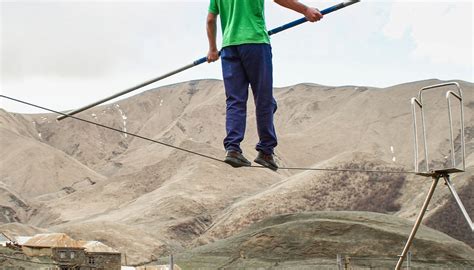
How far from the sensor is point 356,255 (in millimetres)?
57750

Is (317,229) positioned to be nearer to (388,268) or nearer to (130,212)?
(388,268)

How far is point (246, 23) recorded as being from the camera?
623 cm

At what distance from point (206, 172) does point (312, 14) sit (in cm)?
9969

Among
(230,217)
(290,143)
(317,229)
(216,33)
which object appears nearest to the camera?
(216,33)

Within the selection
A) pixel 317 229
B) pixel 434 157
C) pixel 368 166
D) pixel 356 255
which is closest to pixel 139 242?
pixel 317 229

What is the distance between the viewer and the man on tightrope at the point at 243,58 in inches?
245

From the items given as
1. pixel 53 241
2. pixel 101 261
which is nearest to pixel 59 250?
pixel 53 241

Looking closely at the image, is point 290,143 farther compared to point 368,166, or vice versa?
point 290,143

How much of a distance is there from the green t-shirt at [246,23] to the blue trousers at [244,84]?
59 millimetres

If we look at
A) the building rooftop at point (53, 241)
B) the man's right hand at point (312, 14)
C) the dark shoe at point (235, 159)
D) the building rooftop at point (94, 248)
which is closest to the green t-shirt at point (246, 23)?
the man's right hand at point (312, 14)

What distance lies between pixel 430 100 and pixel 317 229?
6468 cm

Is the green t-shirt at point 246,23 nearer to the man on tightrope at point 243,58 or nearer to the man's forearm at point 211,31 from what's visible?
the man on tightrope at point 243,58

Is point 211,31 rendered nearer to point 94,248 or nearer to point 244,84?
point 244,84

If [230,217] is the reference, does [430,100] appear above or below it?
above
